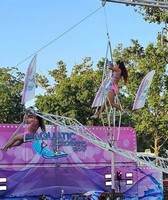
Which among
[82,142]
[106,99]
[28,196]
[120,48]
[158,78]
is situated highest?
[120,48]

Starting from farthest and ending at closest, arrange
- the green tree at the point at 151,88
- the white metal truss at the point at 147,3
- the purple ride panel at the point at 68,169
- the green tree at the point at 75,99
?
the green tree at the point at 75,99
the green tree at the point at 151,88
the purple ride panel at the point at 68,169
the white metal truss at the point at 147,3

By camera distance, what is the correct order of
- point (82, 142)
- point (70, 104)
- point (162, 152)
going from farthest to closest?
point (162, 152), point (70, 104), point (82, 142)

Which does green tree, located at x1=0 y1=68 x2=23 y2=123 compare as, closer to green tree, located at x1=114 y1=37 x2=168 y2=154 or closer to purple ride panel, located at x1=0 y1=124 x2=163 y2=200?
green tree, located at x1=114 y1=37 x2=168 y2=154

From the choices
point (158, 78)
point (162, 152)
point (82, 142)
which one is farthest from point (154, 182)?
point (162, 152)

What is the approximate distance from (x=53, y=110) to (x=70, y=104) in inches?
57.9

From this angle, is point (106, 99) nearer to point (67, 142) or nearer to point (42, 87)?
point (67, 142)

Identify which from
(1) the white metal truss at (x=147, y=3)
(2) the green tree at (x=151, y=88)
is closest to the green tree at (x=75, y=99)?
(2) the green tree at (x=151, y=88)

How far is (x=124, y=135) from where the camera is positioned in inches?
672

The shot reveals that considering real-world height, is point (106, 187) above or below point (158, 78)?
below

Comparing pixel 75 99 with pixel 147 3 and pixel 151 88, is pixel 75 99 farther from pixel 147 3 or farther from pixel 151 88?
pixel 147 3

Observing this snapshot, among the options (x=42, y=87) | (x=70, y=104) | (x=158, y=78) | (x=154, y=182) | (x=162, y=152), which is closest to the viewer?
(x=154, y=182)

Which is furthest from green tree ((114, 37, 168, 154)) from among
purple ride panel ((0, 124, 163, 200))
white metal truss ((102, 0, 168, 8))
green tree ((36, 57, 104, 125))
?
white metal truss ((102, 0, 168, 8))

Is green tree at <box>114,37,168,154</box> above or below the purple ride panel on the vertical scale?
above

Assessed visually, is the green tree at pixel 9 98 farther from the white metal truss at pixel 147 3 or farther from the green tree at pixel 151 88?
the white metal truss at pixel 147 3
